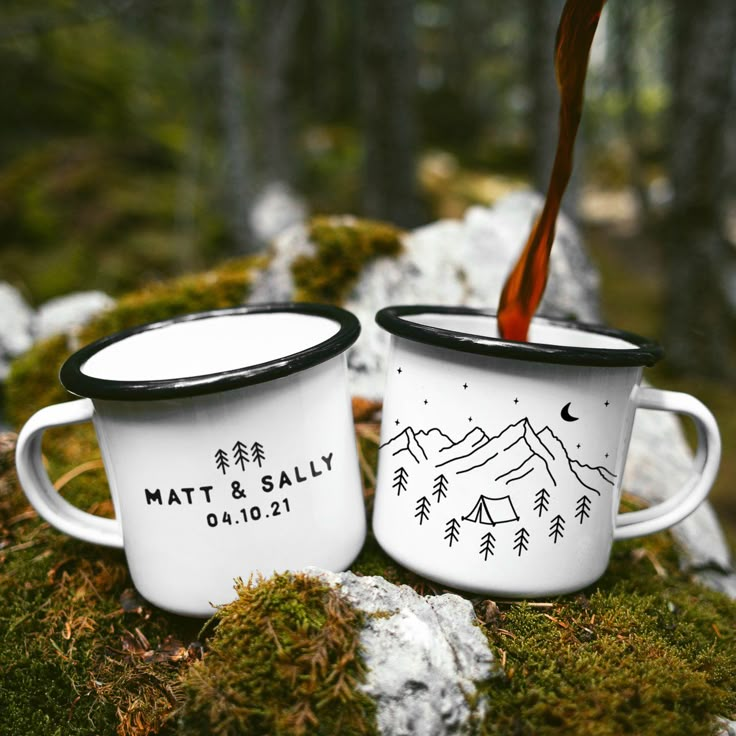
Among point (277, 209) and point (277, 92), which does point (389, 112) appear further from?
point (277, 209)

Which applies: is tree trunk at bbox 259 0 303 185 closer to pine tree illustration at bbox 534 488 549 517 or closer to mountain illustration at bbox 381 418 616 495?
mountain illustration at bbox 381 418 616 495

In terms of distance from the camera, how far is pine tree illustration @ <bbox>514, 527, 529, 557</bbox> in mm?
1251

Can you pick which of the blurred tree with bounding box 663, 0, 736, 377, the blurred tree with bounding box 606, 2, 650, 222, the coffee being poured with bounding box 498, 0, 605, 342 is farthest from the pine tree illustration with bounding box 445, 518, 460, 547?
the blurred tree with bounding box 606, 2, 650, 222

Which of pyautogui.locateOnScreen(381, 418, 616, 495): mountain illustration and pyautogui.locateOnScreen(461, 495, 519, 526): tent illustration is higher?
pyautogui.locateOnScreen(381, 418, 616, 495): mountain illustration

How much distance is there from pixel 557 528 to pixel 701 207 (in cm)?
521

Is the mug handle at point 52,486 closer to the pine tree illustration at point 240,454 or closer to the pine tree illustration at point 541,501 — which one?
the pine tree illustration at point 240,454

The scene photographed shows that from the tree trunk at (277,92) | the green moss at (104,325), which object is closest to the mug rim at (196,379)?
the green moss at (104,325)

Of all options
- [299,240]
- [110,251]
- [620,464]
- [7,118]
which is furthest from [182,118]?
[620,464]

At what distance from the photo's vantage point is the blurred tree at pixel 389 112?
13.3 feet

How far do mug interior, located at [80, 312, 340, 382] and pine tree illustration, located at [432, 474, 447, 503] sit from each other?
18.7 inches

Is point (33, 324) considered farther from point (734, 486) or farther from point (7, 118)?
point (7, 118)

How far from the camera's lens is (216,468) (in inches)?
47.5

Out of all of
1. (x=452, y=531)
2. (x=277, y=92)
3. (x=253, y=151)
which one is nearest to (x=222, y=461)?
(x=452, y=531)

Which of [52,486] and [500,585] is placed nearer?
[500,585]
